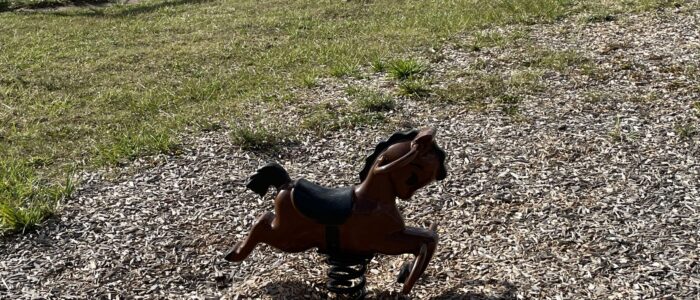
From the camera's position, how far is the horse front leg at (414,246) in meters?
3.11

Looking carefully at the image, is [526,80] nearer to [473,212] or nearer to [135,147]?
[473,212]

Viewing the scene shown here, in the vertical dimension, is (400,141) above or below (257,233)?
above

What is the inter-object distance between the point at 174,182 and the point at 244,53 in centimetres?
382

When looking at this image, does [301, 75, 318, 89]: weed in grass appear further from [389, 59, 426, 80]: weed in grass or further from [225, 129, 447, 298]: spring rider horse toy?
[225, 129, 447, 298]: spring rider horse toy

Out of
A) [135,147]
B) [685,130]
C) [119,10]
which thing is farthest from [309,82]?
[119,10]

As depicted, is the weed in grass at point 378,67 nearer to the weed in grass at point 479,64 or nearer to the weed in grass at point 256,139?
the weed in grass at point 479,64

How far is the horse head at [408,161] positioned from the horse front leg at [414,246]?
17 centimetres

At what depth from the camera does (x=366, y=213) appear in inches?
122

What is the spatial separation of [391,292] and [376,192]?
581mm

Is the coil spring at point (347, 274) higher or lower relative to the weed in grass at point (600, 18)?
higher

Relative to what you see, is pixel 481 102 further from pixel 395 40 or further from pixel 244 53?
pixel 244 53

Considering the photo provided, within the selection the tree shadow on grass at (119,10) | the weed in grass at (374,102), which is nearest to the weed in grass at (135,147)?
the weed in grass at (374,102)

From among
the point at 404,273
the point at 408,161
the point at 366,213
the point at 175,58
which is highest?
the point at 408,161

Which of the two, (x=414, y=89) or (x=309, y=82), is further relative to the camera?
(x=309, y=82)
